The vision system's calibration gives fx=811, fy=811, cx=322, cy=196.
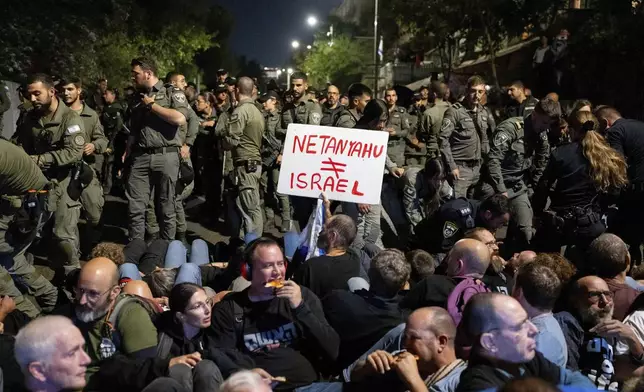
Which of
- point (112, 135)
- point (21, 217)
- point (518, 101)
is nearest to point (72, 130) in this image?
point (21, 217)

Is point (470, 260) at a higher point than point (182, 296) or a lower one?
higher

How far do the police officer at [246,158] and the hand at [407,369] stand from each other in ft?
17.7

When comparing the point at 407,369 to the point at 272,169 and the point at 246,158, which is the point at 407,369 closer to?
the point at 246,158

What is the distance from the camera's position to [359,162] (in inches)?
278

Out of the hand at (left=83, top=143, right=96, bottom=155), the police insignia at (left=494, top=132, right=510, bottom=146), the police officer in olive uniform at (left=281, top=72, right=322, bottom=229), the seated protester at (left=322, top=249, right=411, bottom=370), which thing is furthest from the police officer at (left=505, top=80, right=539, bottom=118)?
the seated protester at (left=322, top=249, right=411, bottom=370)

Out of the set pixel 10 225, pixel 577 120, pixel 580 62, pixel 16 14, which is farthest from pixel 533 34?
pixel 10 225

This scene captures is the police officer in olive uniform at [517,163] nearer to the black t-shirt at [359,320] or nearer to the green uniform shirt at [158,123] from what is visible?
the green uniform shirt at [158,123]

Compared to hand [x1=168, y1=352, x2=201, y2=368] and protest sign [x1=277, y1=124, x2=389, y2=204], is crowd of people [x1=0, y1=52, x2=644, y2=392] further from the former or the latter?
protest sign [x1=277, y1=124, x2=389, y2=204]

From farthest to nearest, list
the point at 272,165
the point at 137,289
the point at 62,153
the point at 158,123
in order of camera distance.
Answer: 1. the point at 272,165
2. the point at 158,123
3. the point at 62,153
4. the point at 137,289

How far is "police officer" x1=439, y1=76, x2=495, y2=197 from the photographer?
892 cm

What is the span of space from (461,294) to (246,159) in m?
4.68

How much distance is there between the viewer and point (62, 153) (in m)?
7.56

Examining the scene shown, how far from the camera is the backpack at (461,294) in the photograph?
4.79m

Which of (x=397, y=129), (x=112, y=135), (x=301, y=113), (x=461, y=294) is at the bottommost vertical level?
→ (x=461, y=294)
